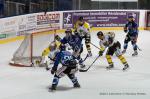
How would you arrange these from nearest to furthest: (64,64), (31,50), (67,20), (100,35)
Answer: (64,64)
(100,35)
(31,50)
(67,20)

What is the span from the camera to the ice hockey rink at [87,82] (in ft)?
29.9

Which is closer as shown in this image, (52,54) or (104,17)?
(52,54)

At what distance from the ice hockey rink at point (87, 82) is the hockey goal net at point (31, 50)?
32cm

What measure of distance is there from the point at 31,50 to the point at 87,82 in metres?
2.62

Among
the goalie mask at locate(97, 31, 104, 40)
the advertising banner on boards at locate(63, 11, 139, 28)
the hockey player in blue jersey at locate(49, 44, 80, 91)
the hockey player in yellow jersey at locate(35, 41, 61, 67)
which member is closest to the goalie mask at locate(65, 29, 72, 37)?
the hockey player in yellow jersey at locate(35, 41, 61, 67)

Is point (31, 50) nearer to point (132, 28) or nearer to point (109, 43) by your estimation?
point (109, 43)

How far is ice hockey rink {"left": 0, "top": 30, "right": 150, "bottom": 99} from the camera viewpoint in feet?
29.9

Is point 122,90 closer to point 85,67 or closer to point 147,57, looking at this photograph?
point 85,67

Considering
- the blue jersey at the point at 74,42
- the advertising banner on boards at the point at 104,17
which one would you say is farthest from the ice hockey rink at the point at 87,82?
the advertising banner on boards at the point at 104,17

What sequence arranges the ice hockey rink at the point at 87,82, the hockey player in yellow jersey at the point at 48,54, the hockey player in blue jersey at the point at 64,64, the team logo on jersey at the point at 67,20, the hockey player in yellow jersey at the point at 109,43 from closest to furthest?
the ice hockey rink at the point at 87,82, the hockey player in blue jersey at the point at 64,64, the hockey player in yellow jersey at the point at 48,54, the hockey player in yellow jersey at the point at 109,43, the team logo on jersey at the point at 67,20

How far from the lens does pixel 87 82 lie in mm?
10570

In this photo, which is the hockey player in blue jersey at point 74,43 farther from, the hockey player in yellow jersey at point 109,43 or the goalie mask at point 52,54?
the hockey player in yellow jersey at point 109,43

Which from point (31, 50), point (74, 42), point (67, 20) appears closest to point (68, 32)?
point (74, 42)

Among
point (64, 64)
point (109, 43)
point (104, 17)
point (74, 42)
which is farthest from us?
point (104, 17)
